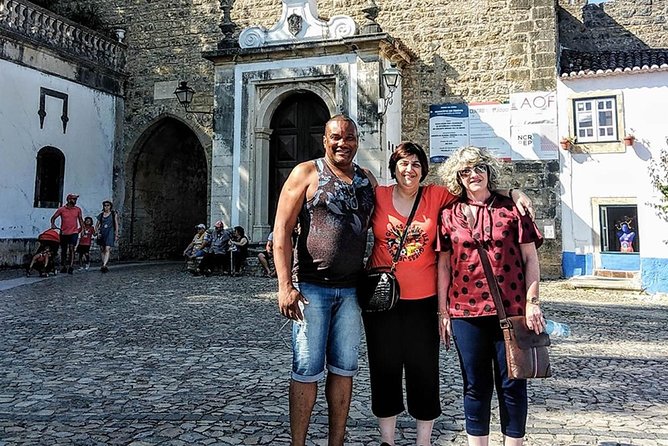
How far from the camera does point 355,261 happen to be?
8.64 feet

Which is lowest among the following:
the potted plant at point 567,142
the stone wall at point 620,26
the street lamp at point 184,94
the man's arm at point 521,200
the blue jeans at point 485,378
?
the blue jeans at point 485,378

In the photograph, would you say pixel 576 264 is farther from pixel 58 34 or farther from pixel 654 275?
pixel 58 34

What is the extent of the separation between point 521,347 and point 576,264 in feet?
34.6

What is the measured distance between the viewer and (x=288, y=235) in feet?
8.59

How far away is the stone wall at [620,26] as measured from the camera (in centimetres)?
1633

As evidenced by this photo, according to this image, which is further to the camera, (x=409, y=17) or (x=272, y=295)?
(x=409, y=17)

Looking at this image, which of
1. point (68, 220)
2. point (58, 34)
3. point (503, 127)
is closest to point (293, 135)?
point (503, 127)

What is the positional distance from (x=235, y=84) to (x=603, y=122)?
28.0 ft

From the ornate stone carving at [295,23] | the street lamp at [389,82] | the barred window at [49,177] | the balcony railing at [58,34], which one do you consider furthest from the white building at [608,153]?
the barred window at [49,177]

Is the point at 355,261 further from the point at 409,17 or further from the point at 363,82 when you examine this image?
the point at 409,17

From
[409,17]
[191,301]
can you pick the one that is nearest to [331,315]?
[191,301]

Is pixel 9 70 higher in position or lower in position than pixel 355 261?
higher

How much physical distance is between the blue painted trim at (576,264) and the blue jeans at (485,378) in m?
A: 10.4

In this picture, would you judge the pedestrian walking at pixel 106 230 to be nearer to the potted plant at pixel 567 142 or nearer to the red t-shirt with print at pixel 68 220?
the red t-shirt with print at pixel 68 220
